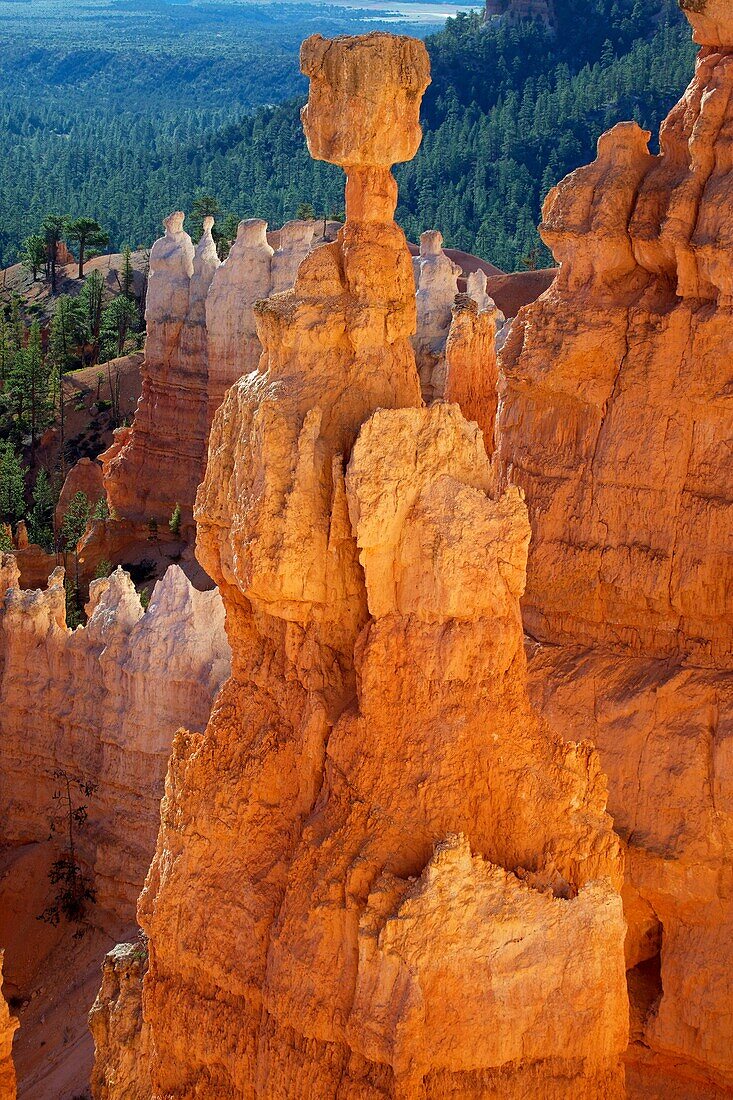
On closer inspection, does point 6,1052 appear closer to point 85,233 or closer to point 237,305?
point 237,305

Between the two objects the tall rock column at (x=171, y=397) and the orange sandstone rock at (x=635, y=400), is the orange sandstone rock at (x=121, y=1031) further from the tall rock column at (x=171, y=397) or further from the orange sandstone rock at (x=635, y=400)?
the tall rock column at (x=171, y=397)

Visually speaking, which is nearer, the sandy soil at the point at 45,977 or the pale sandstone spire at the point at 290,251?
the sandy soil at the point at 45,977

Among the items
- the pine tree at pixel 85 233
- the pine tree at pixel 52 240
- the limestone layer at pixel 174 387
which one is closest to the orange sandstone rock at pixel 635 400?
the limestone layer at pixel 174 387

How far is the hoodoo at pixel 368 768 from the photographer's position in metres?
8.52

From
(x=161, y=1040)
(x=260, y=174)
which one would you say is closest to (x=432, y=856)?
(x=161, y=1040)

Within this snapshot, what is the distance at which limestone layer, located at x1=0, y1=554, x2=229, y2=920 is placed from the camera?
17.6 meters

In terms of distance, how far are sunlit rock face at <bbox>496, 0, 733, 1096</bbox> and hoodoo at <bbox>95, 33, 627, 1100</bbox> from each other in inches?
145

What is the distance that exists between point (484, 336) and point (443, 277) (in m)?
15.0

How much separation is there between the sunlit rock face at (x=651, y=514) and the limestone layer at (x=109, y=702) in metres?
4.84

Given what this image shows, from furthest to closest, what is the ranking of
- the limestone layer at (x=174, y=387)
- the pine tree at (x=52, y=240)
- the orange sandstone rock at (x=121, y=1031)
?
the pine tree at (x=52, y=240), the limestone layer at (x=174, y=387), the orange sandstone rock at (x=121, y=1031)

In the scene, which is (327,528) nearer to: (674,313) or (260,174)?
(674,313)

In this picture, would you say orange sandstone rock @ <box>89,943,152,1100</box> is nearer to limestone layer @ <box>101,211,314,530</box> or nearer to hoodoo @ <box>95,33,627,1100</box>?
hoodoo @ <box>95,33,627,1100</box>

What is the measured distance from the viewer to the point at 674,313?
13062 mm

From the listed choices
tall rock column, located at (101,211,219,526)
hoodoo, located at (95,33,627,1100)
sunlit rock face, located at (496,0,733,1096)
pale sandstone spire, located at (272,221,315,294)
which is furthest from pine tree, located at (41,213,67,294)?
hoodoo, located at (95,33,627,1100)
